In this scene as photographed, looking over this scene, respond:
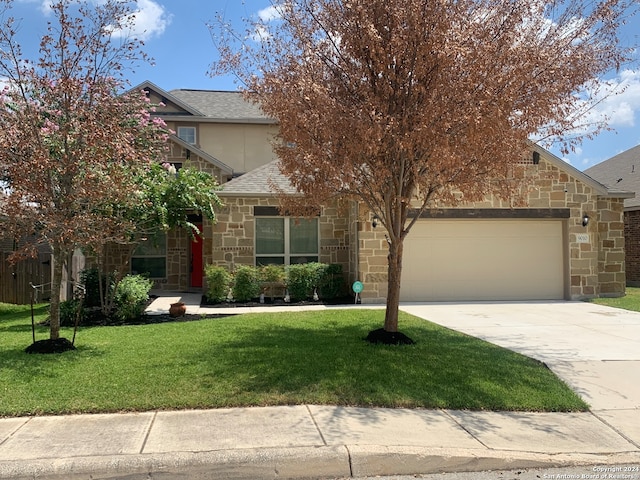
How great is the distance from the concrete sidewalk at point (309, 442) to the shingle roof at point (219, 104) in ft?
56.8

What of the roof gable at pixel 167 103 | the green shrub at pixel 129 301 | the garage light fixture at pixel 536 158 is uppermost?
the roof gable at pixel 167 103

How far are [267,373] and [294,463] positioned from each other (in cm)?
233

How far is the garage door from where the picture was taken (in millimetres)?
14727

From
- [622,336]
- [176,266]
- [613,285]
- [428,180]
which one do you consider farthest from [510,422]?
[176,266]

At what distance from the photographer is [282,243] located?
15.0 metres

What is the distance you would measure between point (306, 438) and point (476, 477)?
1490 millimetres

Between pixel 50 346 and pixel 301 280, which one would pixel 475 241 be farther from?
pixel 50 346

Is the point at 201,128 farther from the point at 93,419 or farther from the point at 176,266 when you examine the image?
the point at 93,419

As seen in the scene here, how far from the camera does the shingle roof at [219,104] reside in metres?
21.9

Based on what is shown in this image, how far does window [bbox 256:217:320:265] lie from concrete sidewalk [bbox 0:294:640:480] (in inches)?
374

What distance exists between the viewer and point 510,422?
539 centimetres

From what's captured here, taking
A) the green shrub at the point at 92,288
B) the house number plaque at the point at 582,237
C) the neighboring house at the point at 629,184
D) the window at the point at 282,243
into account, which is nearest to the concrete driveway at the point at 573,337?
the house number plaque at the point at 582,237

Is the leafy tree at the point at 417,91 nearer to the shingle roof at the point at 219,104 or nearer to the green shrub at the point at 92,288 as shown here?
the green shrub at the point at 92,288

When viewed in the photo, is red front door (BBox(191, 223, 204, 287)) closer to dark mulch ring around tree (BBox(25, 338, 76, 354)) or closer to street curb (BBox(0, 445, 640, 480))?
dark mulch ring around tree (BBox(25, 338, 76, 354))
